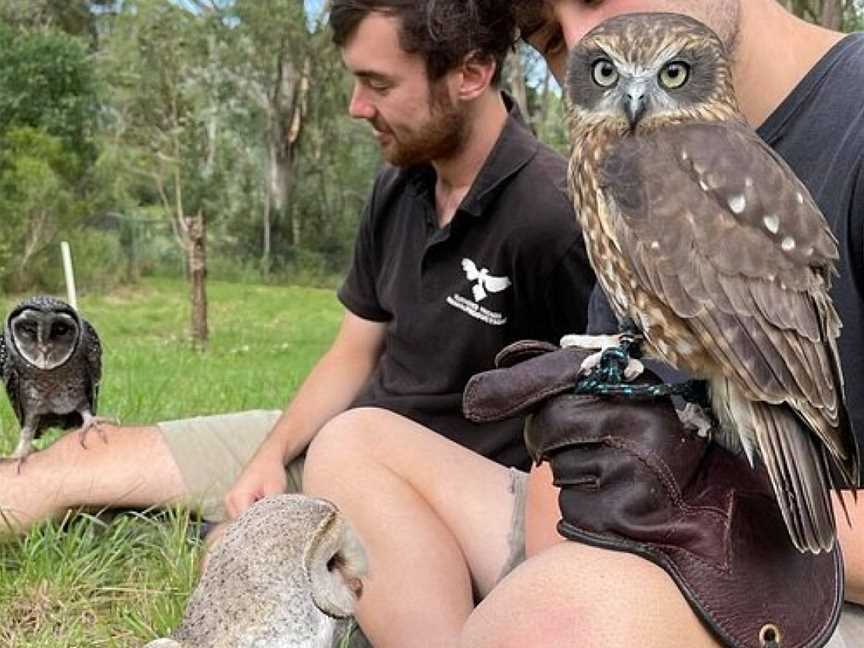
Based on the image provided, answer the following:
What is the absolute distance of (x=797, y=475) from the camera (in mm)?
1631

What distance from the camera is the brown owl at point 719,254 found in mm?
1670

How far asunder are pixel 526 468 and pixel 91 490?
45.8 inches

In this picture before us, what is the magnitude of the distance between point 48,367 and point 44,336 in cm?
12

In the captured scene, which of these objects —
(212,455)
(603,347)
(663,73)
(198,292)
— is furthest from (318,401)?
(198,292)

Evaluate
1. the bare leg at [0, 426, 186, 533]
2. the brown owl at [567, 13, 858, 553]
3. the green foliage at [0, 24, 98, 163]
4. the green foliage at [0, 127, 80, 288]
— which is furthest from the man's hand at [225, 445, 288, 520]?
the green foliage at [0, 24, 98, 163]

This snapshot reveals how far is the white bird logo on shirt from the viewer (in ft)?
9.51

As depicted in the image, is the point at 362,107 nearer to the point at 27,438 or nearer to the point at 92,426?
the point at 92,426

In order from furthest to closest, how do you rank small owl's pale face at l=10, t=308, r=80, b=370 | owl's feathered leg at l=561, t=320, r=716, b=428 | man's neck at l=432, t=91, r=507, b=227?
small owl's pale face at l=10, t=308, r=80, b=370
man's neck at l=432, t=91, r=507, b=227
owl's feathered leg at l=561, t=320, r=716, b=428

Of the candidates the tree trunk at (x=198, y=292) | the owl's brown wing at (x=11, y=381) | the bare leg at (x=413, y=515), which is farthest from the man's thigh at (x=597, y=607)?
the tree trunk at (x=198, y=292)

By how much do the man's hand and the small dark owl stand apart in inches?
26.0

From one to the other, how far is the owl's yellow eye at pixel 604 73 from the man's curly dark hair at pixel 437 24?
1233 millimetres

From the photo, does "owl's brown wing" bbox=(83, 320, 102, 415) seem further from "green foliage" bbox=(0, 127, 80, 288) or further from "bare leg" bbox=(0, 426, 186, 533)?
"green foliage" bbox=(0, 127, 80, 288)

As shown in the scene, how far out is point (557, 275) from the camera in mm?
2861

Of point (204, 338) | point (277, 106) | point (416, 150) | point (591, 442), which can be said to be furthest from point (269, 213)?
point (591, 442)
